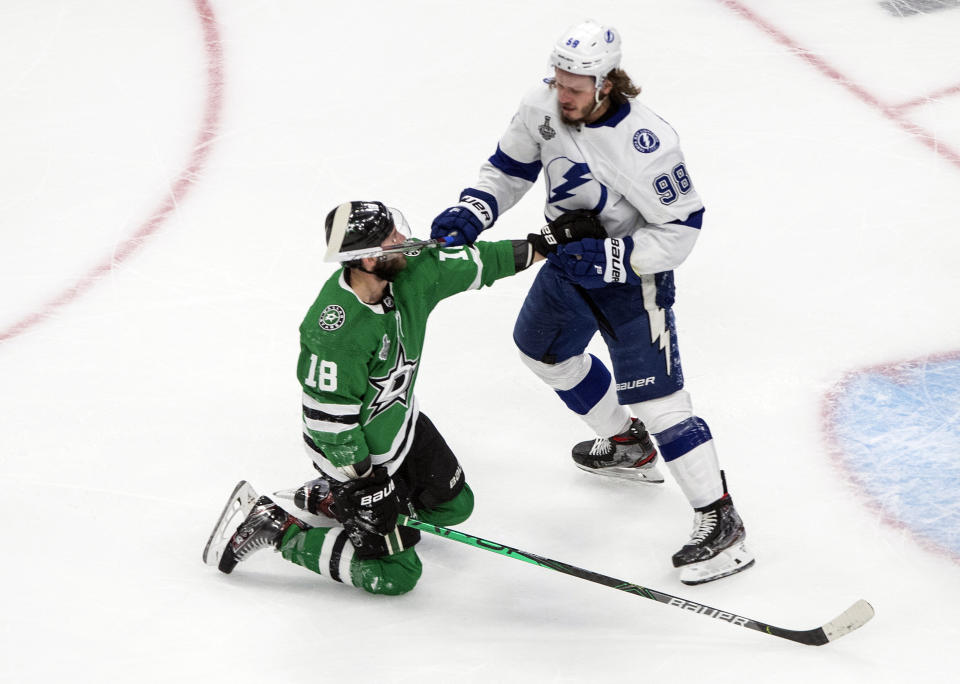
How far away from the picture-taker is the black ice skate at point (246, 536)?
9.75ft

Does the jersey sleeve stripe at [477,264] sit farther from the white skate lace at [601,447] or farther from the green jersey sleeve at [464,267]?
the white skate lace at [601,447]

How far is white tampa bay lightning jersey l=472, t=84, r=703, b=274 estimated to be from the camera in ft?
9.03

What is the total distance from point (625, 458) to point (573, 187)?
0.93 metres

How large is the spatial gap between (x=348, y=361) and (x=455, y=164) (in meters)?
2.27

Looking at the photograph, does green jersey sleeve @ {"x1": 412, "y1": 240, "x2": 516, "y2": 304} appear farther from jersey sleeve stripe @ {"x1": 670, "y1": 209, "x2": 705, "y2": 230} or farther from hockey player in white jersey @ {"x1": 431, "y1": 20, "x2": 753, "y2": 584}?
jersey sleeve stripe @ {"x1": 670, "y1": 209, "x2": 705, "y2": 230}

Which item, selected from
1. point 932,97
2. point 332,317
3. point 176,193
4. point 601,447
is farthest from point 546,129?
point 932,97

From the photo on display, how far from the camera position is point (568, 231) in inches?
112

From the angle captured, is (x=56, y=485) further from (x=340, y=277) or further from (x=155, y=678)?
(x=340, y=277)

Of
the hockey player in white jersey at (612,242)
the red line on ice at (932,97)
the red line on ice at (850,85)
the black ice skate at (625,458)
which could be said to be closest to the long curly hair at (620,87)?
the hockey player in white jersey at (612,242)

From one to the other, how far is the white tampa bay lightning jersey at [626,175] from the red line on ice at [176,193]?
200 cm

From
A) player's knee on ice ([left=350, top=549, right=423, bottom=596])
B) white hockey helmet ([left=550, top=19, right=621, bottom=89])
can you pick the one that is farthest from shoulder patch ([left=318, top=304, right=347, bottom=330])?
white hockey helmet ([left=550, top=19, right=621, bottom=89])

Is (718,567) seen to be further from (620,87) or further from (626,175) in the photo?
(620,87)

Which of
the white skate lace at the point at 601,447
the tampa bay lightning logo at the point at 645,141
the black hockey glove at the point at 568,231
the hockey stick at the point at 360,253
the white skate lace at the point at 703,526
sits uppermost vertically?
the tampa bay lightning logo at the point at 645,141

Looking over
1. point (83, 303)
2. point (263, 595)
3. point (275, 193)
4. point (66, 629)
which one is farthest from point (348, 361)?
point (275, 193)
